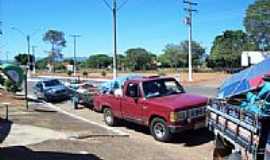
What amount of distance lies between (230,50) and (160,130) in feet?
306

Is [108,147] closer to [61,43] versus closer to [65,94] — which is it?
[65,94]

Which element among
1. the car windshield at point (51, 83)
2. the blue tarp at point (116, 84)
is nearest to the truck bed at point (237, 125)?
the blue tarp at point (116, 84)

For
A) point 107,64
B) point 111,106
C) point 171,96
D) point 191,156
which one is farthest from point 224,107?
point 107,64

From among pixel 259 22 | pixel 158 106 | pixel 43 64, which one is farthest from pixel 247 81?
pixel 43 64

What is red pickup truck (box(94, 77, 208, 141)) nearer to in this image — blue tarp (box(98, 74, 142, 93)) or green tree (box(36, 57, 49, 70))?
blue tarp (box(98, 74, 142, 93))

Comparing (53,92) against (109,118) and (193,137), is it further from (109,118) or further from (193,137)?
(193,137)

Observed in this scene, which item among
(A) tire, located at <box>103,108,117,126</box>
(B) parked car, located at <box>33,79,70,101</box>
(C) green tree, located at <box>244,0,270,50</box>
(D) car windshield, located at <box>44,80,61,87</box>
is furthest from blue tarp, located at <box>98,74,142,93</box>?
(C) green tree, located at <box>244,0,270,50</box>

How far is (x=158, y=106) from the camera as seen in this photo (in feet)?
44.4

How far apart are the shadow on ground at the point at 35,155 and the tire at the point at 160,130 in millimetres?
2632

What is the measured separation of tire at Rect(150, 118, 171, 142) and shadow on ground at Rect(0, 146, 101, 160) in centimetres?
263

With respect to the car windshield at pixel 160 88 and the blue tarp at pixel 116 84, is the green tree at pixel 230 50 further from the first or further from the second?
the car windshield at pixel 160 88

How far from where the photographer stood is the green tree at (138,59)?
131m

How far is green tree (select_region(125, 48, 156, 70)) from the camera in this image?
131250mm

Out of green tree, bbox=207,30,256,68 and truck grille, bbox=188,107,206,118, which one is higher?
green tree, bbox=207,30,256,68
